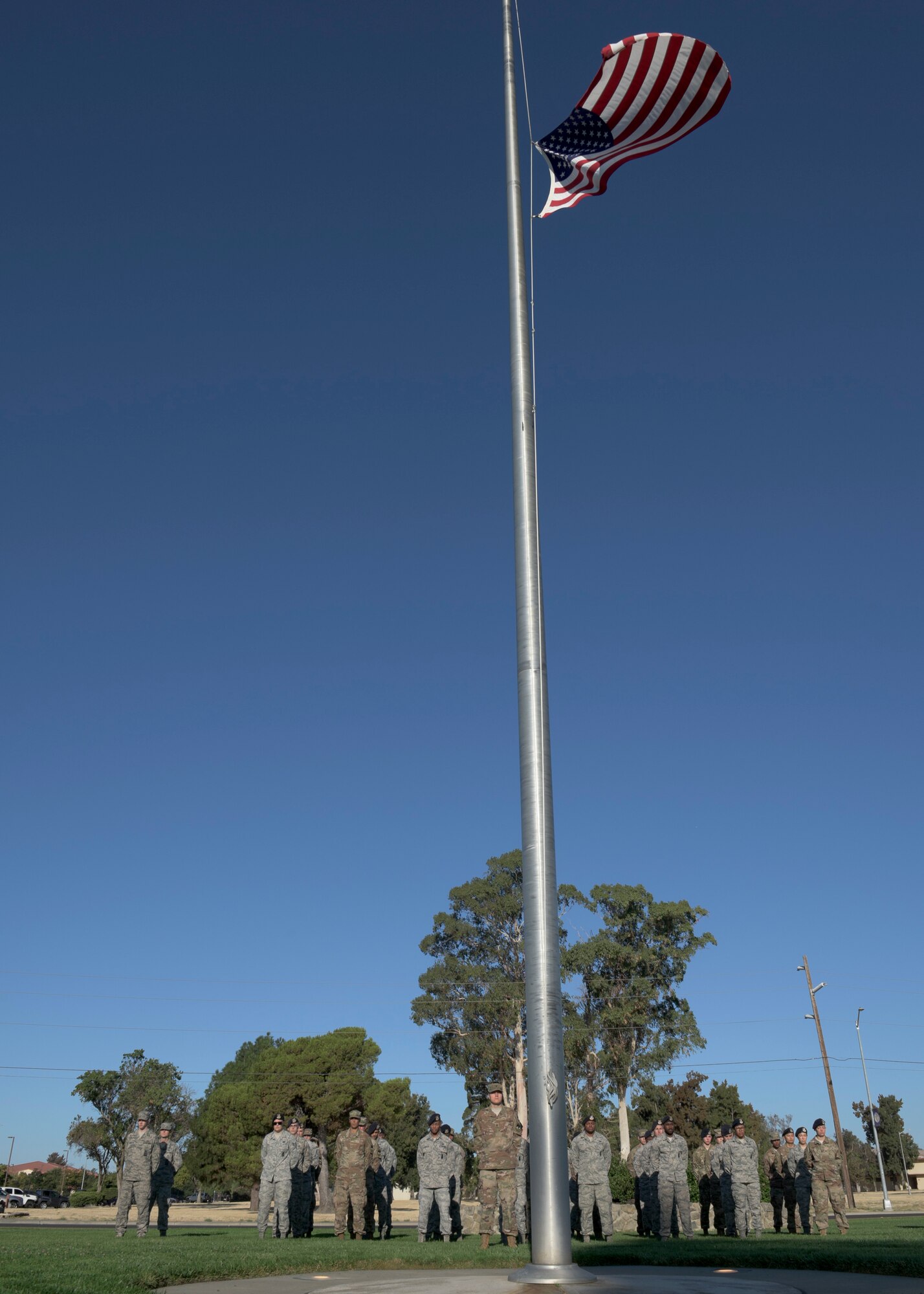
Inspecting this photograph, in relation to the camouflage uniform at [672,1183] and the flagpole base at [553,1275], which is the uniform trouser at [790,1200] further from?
the flagpole base at [553,1275]

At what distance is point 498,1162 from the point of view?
1329cm

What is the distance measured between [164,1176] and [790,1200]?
33.1 feet

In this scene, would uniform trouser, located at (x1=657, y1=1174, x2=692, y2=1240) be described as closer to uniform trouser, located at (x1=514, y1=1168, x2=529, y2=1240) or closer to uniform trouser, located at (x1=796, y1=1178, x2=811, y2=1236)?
uniform trouser, located at (x1=514, y1=1168, x2=529, y2=1240)

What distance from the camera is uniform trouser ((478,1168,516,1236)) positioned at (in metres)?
13.1

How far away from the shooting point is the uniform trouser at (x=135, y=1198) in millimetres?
15336

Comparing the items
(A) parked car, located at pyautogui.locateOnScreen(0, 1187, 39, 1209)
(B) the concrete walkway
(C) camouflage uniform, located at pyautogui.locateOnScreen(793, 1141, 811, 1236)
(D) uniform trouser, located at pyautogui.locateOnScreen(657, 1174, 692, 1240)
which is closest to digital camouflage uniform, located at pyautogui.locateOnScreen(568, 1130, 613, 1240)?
(D) uniform trouser, located at pyautogui.locateOnScreen(657, 1174, 692, 1240)

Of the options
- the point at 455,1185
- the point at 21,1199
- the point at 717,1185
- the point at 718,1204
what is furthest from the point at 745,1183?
the point at 21,1199

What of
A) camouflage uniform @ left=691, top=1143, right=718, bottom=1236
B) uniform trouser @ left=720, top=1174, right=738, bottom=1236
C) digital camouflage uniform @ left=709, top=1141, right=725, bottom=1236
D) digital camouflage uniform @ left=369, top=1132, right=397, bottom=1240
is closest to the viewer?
uniform trouser @ left=720, top=1174, right=738, bottom=1236

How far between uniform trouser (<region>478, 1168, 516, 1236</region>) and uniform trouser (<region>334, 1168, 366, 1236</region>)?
201 cm

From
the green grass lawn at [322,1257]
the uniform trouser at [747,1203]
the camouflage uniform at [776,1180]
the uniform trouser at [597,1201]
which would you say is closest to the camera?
the green grass lawn at [322,1257]

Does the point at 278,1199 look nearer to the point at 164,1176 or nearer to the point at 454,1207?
the point at 454,1207

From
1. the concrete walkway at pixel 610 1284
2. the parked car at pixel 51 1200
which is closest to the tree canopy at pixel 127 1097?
the parked car at pixel 51 1200

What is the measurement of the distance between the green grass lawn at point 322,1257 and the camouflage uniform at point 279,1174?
1.83m

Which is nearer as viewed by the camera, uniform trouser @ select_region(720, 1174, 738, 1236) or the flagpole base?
the flagpole base
